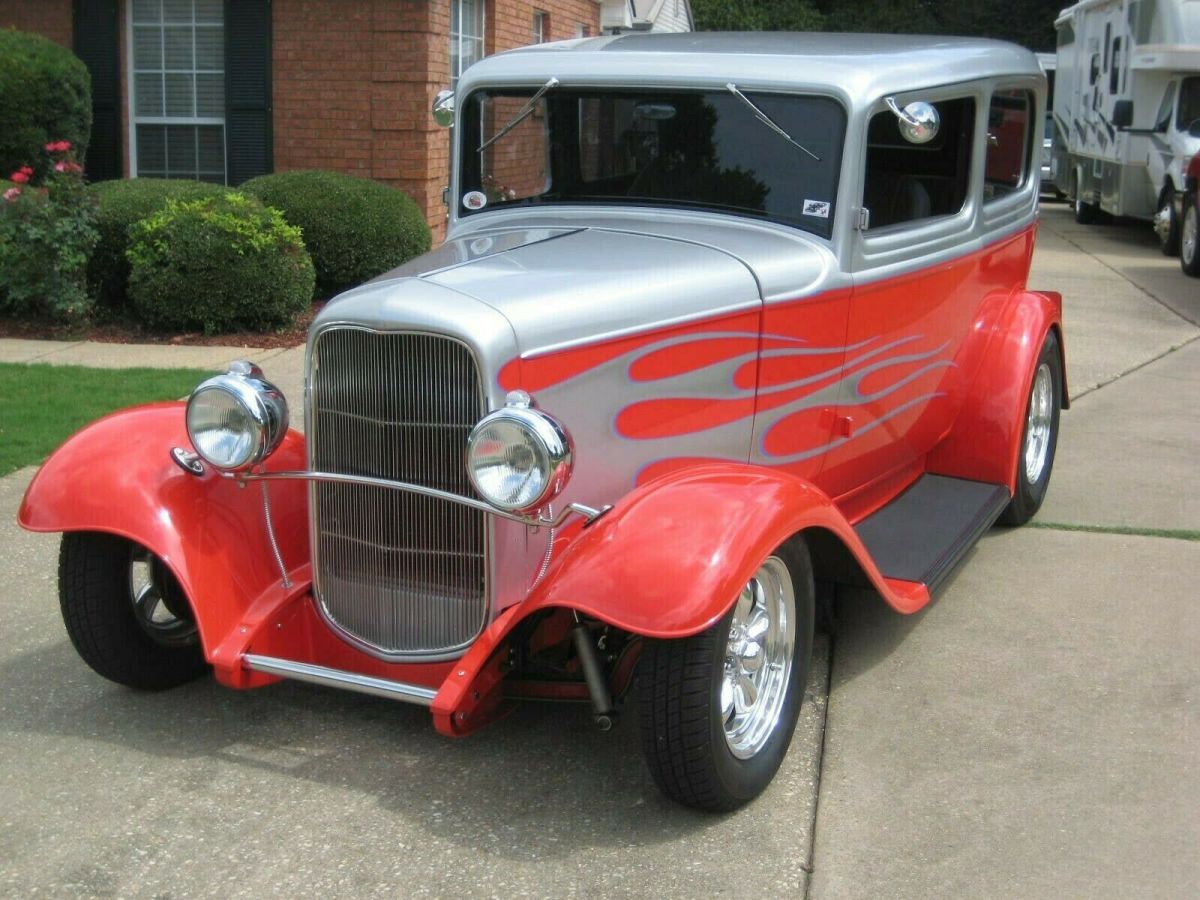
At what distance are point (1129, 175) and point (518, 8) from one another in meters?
7.80

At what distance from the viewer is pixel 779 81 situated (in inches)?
184

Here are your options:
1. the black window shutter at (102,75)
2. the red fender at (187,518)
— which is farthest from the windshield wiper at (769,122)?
the black window shutter at (102,75)

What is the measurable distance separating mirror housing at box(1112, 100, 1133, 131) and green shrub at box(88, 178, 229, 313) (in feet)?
36.1

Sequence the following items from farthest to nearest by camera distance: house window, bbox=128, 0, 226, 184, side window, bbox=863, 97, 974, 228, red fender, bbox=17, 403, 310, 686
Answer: house window, bbox=128, 0, 226, 184 < side window, bbox=863, 97, 974, 228 < red fender, bbox=17, 403, 310, 686

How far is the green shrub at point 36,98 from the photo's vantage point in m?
11.4

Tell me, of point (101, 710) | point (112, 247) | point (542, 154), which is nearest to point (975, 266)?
point (542, 154)

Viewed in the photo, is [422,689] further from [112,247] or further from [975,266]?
[112,247]

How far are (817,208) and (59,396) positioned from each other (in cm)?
510

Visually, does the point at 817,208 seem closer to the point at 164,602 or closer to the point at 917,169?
the point at 917,169

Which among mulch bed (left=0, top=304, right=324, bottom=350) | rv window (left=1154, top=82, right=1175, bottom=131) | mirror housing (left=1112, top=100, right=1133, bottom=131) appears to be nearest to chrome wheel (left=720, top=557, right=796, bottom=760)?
mulch bed (left=0, top=304, right=324, bottom=350)

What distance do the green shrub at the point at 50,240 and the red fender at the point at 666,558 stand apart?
23.1 ft

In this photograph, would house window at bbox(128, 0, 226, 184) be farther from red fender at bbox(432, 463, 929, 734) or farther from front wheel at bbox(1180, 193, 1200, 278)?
red fender at bbox(432, 463, 929, 734)

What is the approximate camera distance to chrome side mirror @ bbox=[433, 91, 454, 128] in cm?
525

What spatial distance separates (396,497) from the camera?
3.82 metres
